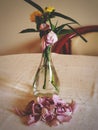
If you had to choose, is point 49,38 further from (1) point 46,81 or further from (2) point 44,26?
(1) point 46,81

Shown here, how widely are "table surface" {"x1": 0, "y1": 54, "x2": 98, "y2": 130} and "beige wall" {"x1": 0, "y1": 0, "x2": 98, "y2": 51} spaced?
70cm

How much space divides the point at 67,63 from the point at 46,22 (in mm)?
541

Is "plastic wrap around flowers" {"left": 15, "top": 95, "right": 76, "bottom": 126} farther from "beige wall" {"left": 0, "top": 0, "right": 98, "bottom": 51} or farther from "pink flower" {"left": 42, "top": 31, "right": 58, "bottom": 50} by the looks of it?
"beige wall" {"left": 0, "top": 0, "right": 98, "bottom": 51}

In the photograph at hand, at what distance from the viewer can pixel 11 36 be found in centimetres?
234

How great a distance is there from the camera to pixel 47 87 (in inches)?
41.7

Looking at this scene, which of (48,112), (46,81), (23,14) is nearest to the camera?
(48,112)

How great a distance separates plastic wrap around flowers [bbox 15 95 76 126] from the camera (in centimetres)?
86

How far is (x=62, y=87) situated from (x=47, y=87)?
107 mm

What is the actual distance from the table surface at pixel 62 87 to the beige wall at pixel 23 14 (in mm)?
701

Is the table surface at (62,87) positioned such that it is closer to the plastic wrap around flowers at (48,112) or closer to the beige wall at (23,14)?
the plastic wrap around flowers at (48,112)

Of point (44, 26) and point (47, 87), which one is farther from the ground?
point (44, 26)

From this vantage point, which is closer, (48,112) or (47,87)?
(48,112)

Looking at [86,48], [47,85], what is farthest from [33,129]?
[86,48]

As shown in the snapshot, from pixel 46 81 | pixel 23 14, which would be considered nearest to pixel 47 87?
pixel 46 81
